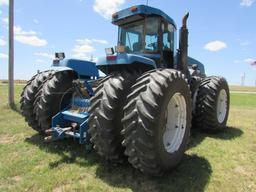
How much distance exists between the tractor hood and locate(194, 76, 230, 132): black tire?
239 centimetres

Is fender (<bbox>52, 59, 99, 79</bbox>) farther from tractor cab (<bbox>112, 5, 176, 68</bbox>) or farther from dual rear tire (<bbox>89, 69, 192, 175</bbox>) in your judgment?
dual rear tire (<bbox>89, 69, 192, 175</bbox>)

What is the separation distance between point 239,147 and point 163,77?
3049 millimetres

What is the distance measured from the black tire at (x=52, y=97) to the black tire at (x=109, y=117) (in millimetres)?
1547

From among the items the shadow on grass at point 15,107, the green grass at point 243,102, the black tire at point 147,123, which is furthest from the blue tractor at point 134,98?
the green grass at point 243,102

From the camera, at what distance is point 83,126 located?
419 centimetres

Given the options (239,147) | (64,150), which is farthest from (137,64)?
(239,147)

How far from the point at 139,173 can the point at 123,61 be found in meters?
1.78

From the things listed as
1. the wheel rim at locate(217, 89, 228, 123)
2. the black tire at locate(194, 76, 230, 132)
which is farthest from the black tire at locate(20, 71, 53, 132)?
the wheel rim at locate(217, 89, 228, 123)

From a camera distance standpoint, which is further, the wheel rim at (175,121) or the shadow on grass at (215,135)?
the shadow on grass at (215,135)

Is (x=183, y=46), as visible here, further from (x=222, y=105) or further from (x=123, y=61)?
(x=222, y=105)

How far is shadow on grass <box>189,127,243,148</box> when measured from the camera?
601 cm

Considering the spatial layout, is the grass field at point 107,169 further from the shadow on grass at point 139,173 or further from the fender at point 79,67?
the fender at point 79,67

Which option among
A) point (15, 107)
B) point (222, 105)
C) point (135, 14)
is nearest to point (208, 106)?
point (222, 105)

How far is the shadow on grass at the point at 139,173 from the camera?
3709 mm
